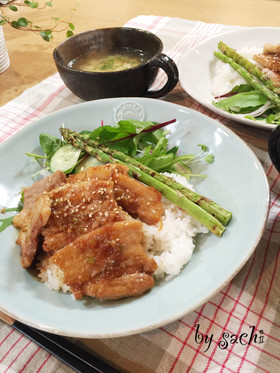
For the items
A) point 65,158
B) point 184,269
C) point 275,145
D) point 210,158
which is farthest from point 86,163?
point 275,145

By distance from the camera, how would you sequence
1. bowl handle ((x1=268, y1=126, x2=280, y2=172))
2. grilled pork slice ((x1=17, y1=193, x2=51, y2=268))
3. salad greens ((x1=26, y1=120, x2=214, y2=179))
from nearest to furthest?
grilled pork slice ((x1=17, y1=193, x2=51, y2=268)) → bowl handle ((x1=268, y1=126, x2=280, y2=172)) → salad greens ((x1=26, y1=120, x2=214, y2=179))

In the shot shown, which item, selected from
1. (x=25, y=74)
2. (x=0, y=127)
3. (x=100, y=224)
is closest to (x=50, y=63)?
(x=25, y=74)

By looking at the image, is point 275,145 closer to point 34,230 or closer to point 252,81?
point 252,81

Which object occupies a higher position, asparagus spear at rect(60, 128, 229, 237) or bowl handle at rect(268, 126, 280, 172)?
bowl handle at rect(268, 126, 280, 172)

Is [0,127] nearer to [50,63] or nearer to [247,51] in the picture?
[50,63]

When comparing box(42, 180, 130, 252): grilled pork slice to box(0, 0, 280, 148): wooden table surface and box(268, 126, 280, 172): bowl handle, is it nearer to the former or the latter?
box(268, 126, 280, 172): bowl handle

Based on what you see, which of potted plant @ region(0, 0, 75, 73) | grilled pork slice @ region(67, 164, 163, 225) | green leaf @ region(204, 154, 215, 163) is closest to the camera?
grilled pork slice @ region(67, 164, 163, 225)

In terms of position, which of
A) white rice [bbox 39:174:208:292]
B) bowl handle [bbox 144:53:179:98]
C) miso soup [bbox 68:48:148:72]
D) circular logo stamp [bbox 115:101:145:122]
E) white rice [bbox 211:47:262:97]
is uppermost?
bowl handle [bbox 144:53:179:98]

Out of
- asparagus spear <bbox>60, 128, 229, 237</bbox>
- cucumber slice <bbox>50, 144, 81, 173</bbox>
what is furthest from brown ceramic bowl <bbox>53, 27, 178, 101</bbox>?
cucumber slice <bbox>50, 144, 81, 173</bbox>
